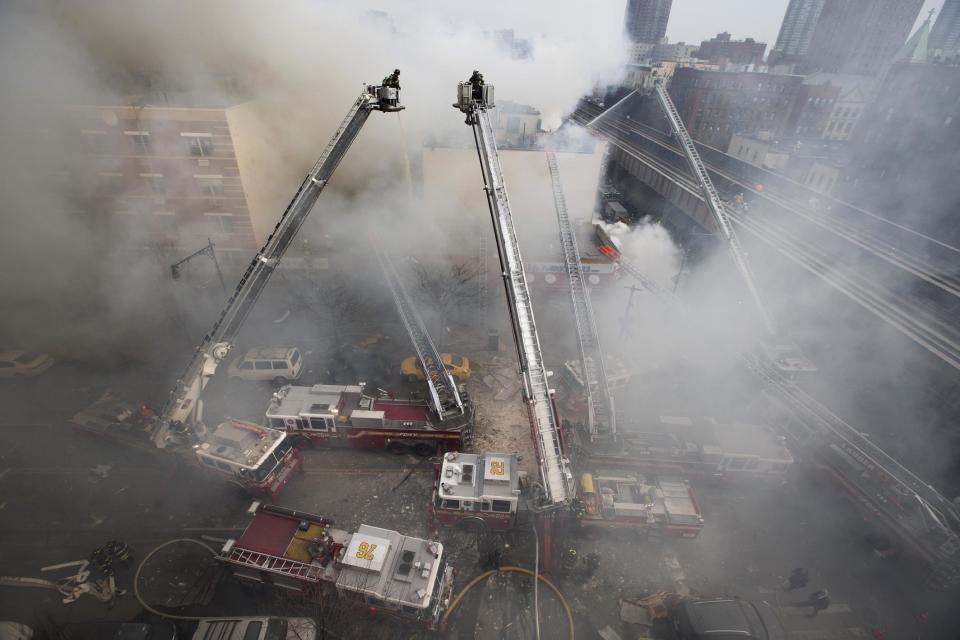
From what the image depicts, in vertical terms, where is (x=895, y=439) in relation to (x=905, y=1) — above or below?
below

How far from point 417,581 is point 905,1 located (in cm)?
10693

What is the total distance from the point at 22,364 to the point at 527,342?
18053 mm

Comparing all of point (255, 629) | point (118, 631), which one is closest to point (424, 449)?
point (255, 629)


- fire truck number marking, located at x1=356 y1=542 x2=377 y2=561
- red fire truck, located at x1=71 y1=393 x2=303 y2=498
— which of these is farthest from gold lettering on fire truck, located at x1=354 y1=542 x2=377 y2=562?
red fire truck, located at x1=71 y1=393 x2=303 y2=498

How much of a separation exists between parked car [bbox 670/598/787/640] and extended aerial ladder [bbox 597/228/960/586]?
419 cm

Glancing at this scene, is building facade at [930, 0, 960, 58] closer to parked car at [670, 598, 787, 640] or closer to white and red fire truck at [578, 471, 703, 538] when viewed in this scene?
white and red fire truck at [578, 471, 703, 538]

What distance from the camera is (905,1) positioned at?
67.2 meters

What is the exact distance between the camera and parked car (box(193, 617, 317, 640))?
775cm

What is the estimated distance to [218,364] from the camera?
1127cm

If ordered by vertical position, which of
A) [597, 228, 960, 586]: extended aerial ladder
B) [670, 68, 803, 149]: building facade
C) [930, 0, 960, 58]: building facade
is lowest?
[597, 228, 960, 586]: extended aerial ladder

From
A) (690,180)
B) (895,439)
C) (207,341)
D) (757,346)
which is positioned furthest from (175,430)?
(690,180)

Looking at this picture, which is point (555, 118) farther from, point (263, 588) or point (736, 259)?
point (263, 588)

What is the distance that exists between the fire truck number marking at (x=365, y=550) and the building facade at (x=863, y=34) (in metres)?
97.9

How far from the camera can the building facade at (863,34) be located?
68.8m
